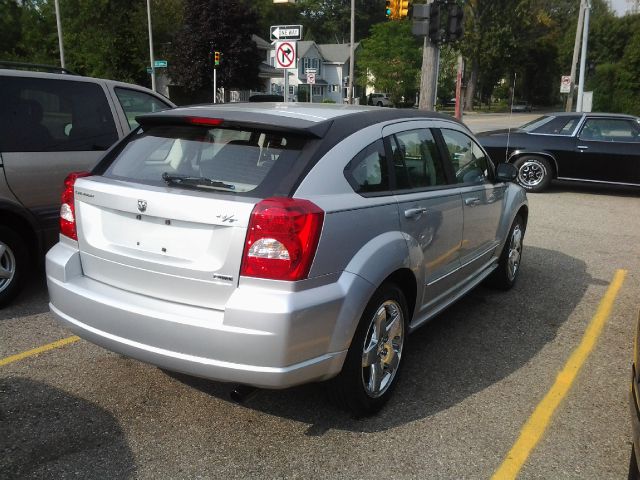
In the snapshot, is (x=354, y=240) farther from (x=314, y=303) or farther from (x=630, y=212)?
(x=630, y=212)

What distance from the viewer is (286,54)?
11227mm

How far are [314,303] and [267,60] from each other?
238ft

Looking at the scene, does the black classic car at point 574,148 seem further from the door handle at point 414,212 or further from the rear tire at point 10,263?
the rear tire at point 10,263

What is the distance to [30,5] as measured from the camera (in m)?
49.3

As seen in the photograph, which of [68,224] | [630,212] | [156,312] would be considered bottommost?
[630,212]

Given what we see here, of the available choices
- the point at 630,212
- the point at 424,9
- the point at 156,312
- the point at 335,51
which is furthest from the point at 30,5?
the point at 156,312

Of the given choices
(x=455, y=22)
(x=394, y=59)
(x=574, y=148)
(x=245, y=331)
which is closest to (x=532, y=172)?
(x=574, y=148)

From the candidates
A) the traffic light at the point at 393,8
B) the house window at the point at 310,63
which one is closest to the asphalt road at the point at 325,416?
the traffic light at the point at 393,8

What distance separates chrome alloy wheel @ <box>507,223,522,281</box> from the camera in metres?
5.53

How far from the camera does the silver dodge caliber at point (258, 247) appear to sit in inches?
107

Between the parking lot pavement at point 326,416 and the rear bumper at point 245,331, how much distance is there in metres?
0.46

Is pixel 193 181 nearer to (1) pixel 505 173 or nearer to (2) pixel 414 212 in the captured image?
(2) pixel 414 212

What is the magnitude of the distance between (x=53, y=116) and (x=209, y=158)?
103 inches

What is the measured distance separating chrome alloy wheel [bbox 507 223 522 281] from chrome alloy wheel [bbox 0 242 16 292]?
425 centimetres
